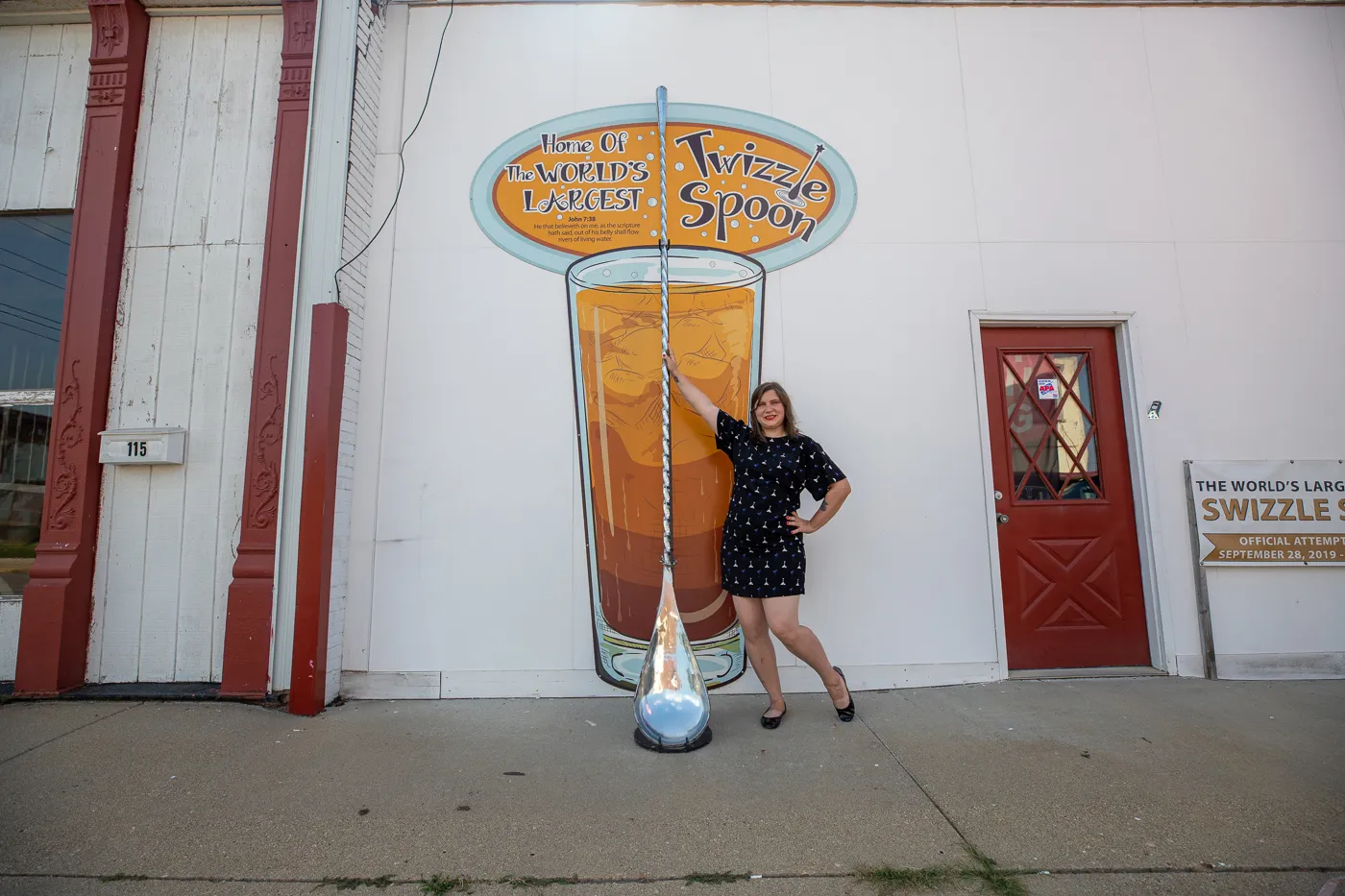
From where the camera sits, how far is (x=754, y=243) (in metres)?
3.74

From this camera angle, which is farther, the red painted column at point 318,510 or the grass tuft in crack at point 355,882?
the red painted column at point 318,510

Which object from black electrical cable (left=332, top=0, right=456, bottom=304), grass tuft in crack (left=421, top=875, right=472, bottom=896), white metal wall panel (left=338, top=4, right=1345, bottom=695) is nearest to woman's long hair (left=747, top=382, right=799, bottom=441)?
white metal wall panel (left=338, top=4, right=1345, bottom=695)

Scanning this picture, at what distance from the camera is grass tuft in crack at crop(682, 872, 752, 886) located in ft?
5.94

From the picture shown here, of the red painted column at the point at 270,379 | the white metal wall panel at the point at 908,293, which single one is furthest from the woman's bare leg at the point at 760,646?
the red painted column at the point at 270,379

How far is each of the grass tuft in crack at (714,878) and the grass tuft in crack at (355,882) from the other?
2.93 ft

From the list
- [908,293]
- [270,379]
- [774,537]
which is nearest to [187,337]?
[270,379]

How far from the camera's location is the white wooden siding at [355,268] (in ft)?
11.1

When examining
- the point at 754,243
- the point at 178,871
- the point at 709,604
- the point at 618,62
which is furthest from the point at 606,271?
the point at 178,871

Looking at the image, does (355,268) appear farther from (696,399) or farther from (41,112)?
(41,112)

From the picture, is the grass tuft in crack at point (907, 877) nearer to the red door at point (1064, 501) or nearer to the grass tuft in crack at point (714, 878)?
the grass tuft in crack at point (714, 878)

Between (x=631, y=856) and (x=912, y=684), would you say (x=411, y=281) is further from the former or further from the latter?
(x=912, y=684)

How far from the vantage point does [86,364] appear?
11.8 ft

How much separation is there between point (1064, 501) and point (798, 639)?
2.04 m

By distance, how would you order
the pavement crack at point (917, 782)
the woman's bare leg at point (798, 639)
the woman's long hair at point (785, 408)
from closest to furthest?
the pavement crack at point (917, 782) → the woman's bare leg at point (798, 639) → the woman's long hair at point (785, 408)
